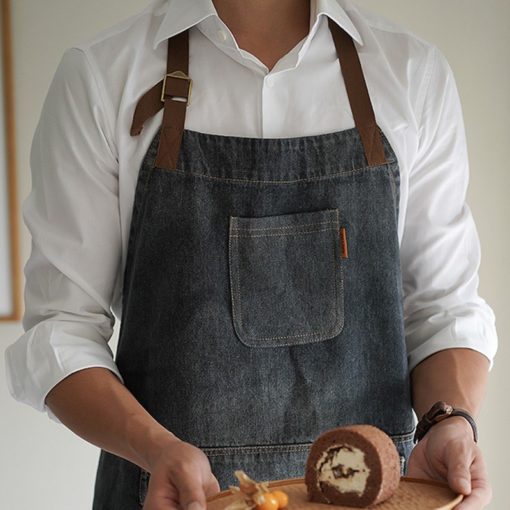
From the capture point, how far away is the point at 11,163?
2.34 meters

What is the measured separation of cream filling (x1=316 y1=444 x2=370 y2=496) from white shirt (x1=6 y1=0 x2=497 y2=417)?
37 centimetres

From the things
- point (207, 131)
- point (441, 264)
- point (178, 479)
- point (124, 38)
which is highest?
point (124, 38)

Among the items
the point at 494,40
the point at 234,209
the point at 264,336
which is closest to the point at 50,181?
the point at 234,209

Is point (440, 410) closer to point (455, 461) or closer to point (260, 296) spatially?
point (455, 461)

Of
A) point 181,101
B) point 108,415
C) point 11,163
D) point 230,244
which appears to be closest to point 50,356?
point 108,415

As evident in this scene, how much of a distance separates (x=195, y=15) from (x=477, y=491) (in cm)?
73

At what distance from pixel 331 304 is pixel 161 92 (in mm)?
370

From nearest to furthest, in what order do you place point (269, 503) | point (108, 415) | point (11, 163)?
point (269, 503) < point (108, 415) < point (11, 163)

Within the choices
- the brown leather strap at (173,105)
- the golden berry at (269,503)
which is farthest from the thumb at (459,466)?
the brown leather strap at (173,105)

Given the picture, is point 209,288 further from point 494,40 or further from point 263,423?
point 494,40

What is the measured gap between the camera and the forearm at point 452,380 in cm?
135

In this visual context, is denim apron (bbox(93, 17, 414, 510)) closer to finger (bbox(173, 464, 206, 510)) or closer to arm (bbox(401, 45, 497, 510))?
arm (bbox(401, 45, 497, 510))

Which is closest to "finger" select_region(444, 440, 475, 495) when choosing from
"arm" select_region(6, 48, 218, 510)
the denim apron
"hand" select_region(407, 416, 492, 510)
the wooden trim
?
"hand" select_region(407, 416, 492, 510)

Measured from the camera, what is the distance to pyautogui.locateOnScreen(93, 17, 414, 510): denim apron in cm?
134
